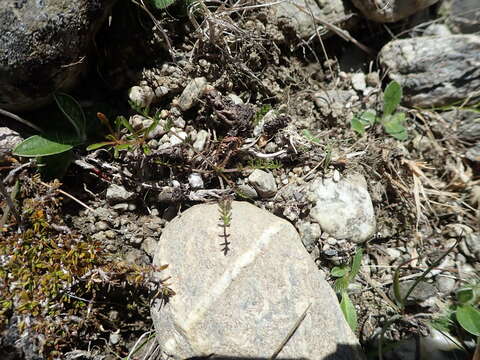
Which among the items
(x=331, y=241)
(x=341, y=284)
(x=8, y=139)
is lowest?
(x=341, y=284)

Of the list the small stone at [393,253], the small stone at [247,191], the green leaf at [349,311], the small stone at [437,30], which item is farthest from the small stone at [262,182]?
the small stone at [437,30]

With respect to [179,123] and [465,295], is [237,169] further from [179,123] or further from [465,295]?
[465,295]

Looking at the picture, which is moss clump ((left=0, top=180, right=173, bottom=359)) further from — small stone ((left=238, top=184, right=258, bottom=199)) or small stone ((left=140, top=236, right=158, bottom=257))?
small stone ((left=238, top=184, right=258, bottom=199))

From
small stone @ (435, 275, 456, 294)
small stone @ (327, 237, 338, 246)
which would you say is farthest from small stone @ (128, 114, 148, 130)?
small stone @ (435, 275, 456, 294)

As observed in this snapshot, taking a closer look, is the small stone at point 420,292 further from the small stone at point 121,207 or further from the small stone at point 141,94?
the small stone at point 141,94

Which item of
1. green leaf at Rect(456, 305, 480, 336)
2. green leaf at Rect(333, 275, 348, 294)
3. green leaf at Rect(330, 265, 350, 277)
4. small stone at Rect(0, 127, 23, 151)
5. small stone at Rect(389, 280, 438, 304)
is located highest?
small stone at Rect(0, 127, 23, 151)

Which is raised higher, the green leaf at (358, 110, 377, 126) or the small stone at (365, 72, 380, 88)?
the small stone at (365, 72, 380, 88)

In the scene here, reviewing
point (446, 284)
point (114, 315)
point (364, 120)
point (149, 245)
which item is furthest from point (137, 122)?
point (446, 284)
